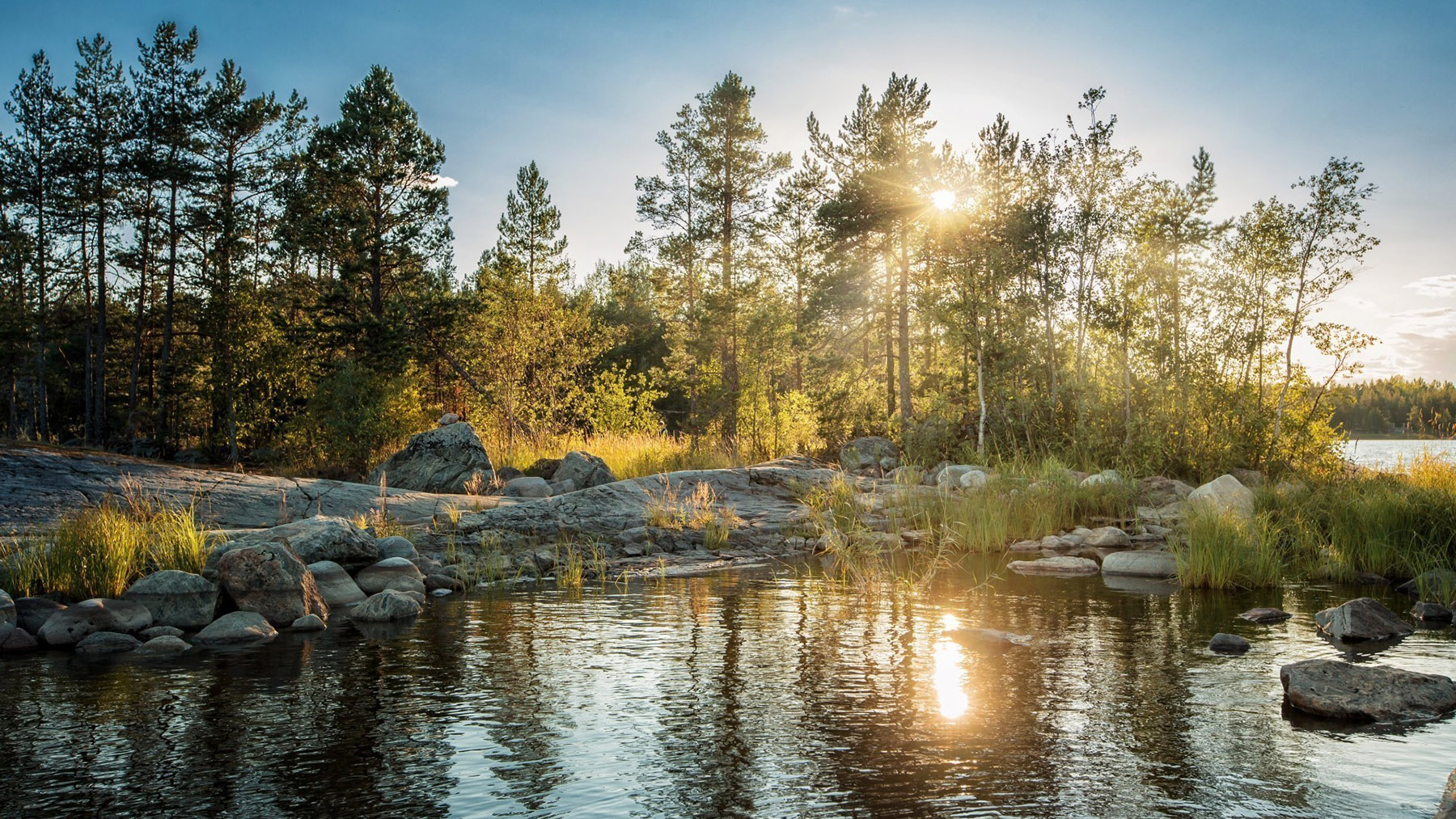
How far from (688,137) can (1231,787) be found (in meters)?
30.1

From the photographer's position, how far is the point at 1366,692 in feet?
16.3

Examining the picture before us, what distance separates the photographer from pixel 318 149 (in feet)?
80.2

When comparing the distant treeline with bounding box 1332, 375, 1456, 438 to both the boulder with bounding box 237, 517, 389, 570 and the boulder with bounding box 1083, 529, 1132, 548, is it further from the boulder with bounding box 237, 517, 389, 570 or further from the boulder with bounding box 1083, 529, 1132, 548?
the boulder with bounding box 237, 517, 389, 570

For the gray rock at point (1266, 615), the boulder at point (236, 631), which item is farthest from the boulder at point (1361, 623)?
the boulder at point (236, 631)

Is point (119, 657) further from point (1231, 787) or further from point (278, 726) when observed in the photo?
point (1231, 787)

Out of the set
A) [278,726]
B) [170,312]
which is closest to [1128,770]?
[278,726]

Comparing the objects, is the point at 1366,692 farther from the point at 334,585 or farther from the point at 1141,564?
the point at 334,585

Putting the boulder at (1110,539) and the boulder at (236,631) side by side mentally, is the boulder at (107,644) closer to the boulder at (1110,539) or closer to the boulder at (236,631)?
the boulder at (236,631)

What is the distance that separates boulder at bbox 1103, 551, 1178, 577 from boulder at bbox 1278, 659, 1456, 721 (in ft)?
15.0

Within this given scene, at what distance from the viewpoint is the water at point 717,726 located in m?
3.88

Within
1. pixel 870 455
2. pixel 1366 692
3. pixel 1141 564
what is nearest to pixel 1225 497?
pixel 1141 564

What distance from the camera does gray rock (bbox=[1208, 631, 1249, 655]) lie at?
6298 mm

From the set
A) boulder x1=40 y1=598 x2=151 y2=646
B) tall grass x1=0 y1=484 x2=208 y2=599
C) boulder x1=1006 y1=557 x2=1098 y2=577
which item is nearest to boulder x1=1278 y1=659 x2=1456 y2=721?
boulder x1=1006 y1=557 x2=1098 y2=577

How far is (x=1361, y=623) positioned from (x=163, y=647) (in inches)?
351
